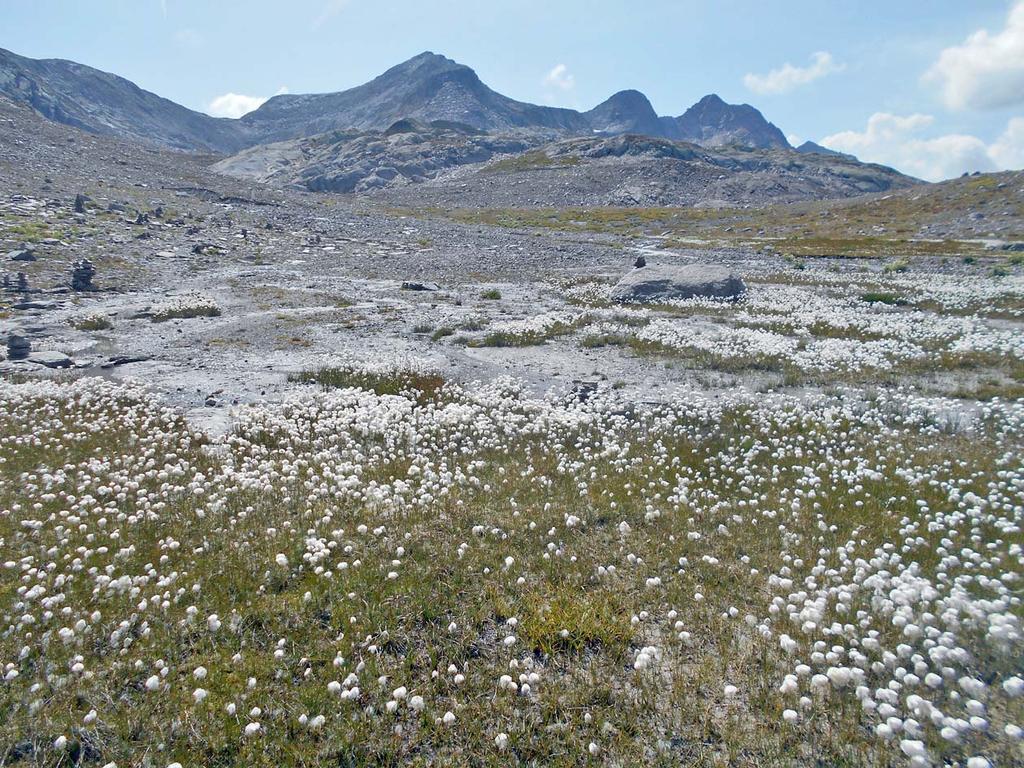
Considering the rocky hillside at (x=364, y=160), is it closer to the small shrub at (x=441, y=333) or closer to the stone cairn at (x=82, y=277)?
the stone cairn at (x=82, y=277)

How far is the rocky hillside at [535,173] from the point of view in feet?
411

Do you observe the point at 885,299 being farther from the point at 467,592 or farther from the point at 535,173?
the point at 535,173

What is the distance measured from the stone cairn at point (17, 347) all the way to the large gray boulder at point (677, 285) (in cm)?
2607

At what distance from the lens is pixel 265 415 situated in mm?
14469

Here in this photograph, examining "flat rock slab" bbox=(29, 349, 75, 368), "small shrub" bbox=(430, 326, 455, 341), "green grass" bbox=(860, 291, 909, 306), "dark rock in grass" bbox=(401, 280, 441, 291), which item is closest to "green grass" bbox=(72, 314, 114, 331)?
"flat rock slab" bbox=(29, 349, 75, 368)

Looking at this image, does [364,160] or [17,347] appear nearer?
[17,347]

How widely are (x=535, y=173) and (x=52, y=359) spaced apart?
131861 millimetres

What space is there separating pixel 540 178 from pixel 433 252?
293 feet

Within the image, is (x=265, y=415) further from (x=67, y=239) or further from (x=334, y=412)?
(x=67, y=239)

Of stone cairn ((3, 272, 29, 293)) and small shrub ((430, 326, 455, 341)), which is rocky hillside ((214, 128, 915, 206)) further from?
small shrub ((430, 326, 455, 341))

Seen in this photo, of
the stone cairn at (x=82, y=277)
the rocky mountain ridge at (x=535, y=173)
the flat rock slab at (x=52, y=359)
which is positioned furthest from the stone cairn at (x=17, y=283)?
the rocky mountain ridge at (x=535, y=173)

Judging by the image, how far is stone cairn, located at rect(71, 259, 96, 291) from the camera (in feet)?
99.7

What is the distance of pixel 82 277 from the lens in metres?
30.9

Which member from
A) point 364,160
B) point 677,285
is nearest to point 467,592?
point 677,285
